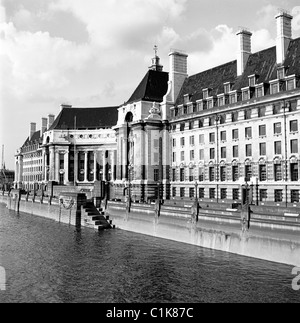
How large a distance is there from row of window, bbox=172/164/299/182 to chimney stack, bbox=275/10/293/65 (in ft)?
55.1

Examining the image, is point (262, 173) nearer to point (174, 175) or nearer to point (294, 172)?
point (294, 172)

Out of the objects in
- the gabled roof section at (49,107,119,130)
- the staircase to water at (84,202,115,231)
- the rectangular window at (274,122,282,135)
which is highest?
the gabled roof section at (49,107,119,130)

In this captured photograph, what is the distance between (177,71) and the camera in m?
→ 88.3

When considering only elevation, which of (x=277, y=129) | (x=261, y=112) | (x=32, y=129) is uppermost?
(x=32, y=129)

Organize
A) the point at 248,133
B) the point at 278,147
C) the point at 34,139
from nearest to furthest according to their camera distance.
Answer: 1. the point at 278,147
2. the point at 248,133
3. the point at 34,139

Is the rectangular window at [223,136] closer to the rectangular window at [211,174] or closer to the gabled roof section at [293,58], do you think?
the rectangular window at [211,174]

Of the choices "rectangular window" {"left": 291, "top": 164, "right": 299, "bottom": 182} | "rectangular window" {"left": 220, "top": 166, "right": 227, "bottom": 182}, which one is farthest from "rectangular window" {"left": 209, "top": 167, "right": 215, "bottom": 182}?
"rectangular window" {"left": 291, "top": 164, "right": 299, "bottom": 182}

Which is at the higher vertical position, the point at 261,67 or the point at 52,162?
the point at 261,67

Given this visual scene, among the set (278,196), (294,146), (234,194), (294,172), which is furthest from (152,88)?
(294,172)

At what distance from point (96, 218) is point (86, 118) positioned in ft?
288

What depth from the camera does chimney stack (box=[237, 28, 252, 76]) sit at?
72.0 meters

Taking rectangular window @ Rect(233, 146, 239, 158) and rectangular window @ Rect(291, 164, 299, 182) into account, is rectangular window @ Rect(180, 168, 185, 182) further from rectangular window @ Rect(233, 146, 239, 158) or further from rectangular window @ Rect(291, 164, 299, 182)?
rectangular window @ Rect(291, 164, 299, 182)

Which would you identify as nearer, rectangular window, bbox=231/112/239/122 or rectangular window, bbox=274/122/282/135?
rectangular window, bbox=274/122/282/135

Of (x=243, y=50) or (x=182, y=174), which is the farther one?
(x=182, y=174)
